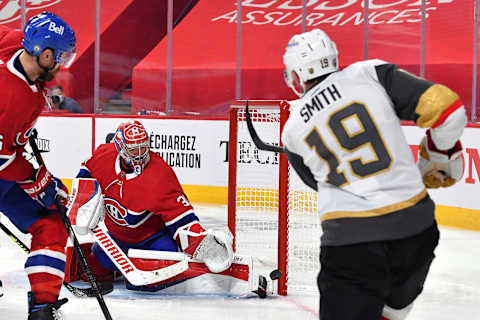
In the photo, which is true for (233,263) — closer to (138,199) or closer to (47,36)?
(138,199)

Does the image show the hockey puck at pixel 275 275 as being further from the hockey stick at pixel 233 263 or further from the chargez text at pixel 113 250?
the chargez text at pixel 113 250

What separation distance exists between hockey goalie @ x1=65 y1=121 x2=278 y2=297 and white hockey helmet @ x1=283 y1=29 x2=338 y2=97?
5.09ft

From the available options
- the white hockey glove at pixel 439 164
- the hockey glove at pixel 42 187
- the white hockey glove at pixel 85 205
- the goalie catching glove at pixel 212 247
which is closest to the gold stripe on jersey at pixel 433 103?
the white hockey glove at pixel 439 164

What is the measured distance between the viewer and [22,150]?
7.79 feet

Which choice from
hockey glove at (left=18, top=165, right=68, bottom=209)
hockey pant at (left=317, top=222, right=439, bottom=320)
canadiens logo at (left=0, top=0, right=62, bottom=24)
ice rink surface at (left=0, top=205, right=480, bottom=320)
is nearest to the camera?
hockey pant at (left=317, top=222, right=439, bottom=320)

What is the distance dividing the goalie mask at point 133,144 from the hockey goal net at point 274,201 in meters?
0.45

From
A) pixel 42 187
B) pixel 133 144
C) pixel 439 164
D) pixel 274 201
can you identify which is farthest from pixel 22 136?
pixel 274 201

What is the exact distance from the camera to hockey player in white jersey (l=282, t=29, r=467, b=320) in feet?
5.03

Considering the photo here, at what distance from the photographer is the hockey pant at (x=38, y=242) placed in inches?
94.4

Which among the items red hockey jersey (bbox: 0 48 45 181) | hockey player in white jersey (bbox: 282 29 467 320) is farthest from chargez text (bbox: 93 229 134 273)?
hockey player in white jersey (bbox: 282 29 467 320)

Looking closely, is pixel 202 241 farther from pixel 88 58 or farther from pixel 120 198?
pixel 88 58

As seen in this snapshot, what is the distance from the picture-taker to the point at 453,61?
276 inches

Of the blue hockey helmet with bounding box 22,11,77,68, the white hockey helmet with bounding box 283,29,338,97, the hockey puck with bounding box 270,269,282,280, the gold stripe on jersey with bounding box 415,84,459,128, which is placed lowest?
the hockey puck with bounding box 270,269,282,280

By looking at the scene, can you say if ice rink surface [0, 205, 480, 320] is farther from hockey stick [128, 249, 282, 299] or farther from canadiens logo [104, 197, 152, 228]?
canadiens logo [104, 197, 152, 228]
